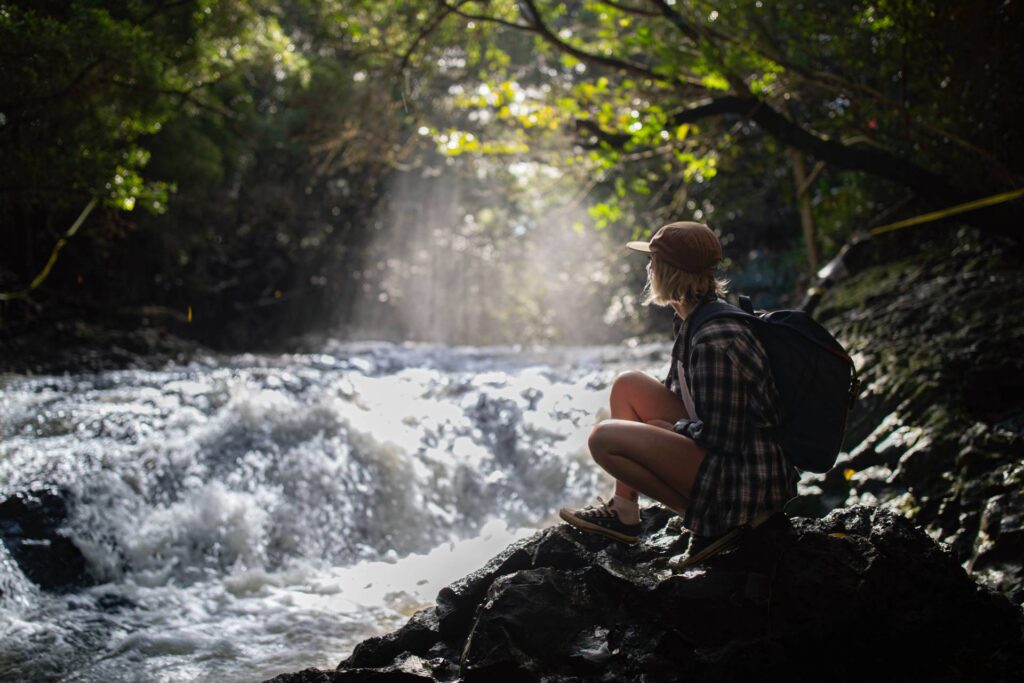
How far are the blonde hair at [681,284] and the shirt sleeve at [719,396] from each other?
12.8 inches

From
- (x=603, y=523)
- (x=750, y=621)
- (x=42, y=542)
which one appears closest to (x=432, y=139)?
(x=42, y=542)

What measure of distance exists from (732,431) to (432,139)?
6263mm

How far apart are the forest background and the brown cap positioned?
3.69 meters

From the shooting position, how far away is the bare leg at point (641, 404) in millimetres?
3295

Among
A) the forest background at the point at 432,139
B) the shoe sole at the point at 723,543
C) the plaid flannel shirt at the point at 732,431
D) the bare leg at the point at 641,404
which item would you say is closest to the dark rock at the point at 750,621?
the shoe sole at the point at 723,543

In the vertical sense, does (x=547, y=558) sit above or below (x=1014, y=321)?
below

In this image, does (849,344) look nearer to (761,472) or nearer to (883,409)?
(883,409)

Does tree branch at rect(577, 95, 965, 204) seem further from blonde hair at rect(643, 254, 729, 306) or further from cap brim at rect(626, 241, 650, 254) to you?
blonde hair at rect(643, 254, 729, 306)

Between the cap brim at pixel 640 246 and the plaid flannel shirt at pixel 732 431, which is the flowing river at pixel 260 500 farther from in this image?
the cap brim at pixel 640 246

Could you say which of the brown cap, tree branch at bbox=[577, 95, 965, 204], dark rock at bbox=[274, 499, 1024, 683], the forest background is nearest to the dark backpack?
the brown cap

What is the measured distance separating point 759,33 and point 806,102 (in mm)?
2943

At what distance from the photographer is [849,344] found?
642cm

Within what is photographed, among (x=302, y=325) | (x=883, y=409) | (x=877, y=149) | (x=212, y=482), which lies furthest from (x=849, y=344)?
(x=302, y=325)

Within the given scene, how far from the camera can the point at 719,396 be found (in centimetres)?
285
